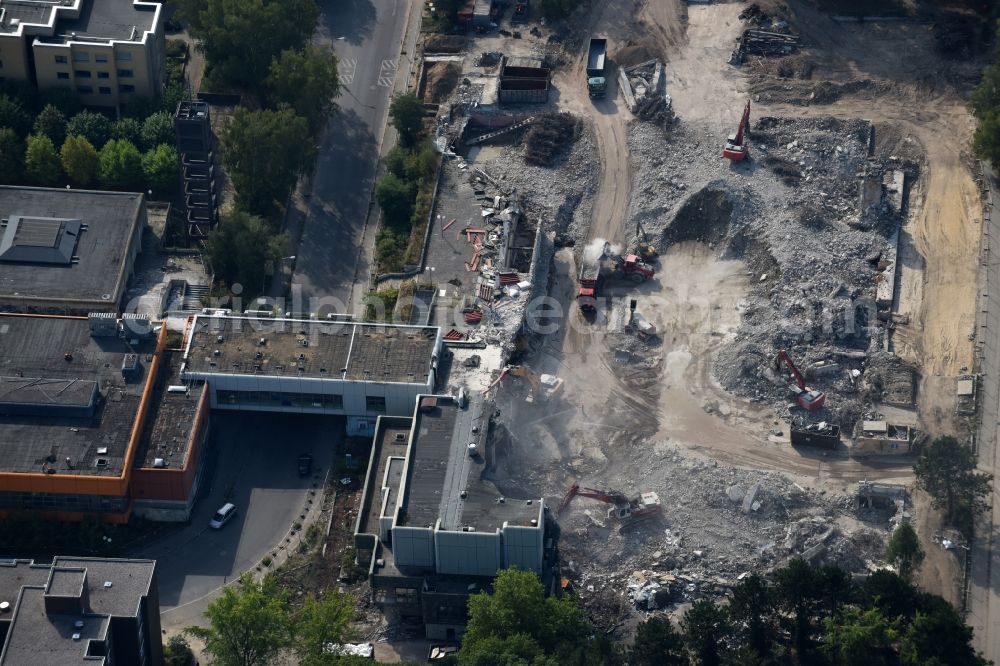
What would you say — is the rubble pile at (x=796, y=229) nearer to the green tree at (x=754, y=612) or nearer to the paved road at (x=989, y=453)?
the paved road at (x=989, y=453)

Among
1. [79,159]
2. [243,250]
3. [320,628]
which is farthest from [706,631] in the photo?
[79,159]

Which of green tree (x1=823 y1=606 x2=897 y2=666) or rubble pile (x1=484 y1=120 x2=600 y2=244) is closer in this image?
green tree (x1=823 y1=606 x2=897 y2=666)

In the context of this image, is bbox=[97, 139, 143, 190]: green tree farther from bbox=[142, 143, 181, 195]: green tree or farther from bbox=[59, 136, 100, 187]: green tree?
bbox=[142, 143, 181, 195]: green tree

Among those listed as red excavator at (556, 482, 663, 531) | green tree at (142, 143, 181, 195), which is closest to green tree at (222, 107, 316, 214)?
green tree at (142, 143, 181, 195)

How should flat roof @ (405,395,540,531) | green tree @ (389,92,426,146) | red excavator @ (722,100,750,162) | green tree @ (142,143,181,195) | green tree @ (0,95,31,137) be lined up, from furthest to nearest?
1. green tree @ (389,92,426,146)
2. green tree @ (0,95,31,137)
3. red excavator @ (722,100,750,162)
4. green tree @ (142,143,181,195)
5. flat roof @ (405,395,540,531)

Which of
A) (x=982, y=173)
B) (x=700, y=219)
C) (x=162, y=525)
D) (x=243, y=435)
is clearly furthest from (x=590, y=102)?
(x=162, y=525)

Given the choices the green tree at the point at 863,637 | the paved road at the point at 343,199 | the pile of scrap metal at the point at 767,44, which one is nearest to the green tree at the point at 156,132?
the paved road at the point at 343,199

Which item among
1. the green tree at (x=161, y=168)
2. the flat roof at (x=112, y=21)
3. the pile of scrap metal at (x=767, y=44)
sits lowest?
the green tree at (x=161, y=168)
